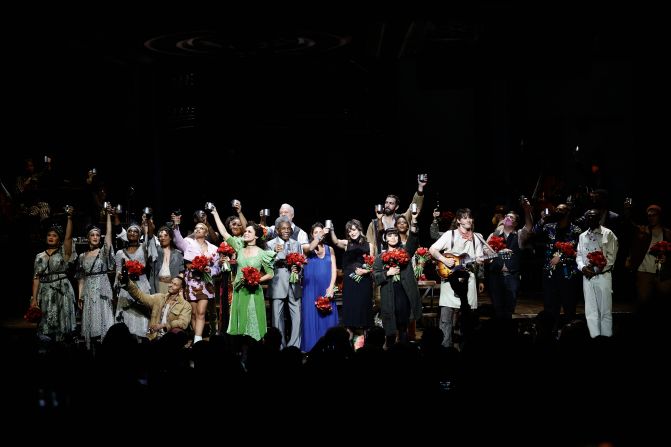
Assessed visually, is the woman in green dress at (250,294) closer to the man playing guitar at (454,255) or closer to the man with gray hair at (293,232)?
the man with gray hair at (293,232)

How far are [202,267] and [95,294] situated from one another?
Answer: 1.48 m

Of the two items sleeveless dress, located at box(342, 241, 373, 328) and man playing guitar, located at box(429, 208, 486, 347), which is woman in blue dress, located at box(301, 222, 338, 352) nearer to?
sleeveless dress, located at box(342, 241, 373, 328)

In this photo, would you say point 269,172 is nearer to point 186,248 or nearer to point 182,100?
point 182,100

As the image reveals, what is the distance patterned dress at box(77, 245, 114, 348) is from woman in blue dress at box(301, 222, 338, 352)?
8.32ft

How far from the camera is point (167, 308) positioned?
32.2 feet

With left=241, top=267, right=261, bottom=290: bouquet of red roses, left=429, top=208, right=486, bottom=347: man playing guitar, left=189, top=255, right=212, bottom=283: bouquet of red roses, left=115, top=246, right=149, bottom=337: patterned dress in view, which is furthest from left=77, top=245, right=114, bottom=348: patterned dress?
left=429, top=208, right=486, bottom=347: man playing guitar

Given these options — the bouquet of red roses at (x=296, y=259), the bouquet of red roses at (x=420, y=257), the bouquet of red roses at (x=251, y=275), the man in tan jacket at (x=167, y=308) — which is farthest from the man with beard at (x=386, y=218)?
the man in tan jacket at (x=167, y=308)

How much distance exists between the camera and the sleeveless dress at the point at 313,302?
977cm

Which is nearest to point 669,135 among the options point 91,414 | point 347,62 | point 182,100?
point 347,62

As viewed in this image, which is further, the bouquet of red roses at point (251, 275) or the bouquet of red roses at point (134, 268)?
the bouquet of red roses at point (134, 268)

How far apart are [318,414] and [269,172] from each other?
1220 centimetres

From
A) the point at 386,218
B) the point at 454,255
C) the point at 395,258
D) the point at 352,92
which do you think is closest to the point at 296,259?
the point at 395,258

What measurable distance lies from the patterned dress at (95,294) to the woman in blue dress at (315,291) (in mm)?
2536

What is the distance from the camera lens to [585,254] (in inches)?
394
